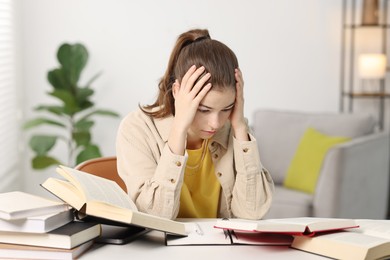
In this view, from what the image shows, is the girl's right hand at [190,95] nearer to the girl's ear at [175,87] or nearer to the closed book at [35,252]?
the girl's ear at [175,87]

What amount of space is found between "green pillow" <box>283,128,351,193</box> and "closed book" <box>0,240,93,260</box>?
9.38 feet

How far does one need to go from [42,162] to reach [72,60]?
66cm

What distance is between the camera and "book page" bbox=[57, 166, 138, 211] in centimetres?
157

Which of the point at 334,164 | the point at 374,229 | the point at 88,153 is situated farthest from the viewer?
the point at 88,153

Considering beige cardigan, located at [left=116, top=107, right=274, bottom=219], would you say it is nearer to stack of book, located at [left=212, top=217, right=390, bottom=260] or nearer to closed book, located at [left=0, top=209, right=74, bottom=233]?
stack of book, located at [left=212, top=217, right=390, bottom=260]

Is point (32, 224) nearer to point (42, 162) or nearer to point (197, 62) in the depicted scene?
point (197, 62)

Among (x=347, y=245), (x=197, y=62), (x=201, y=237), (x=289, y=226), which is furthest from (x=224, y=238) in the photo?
(x=197, y=62)

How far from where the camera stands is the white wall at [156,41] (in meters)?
5.03

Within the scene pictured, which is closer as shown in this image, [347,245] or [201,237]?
[347,245]

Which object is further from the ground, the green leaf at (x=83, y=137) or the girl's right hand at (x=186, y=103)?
the girl's right hand at (x=186, y=103)

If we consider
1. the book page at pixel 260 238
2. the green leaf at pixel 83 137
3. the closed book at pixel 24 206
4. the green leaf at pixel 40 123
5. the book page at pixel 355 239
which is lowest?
the green leaf at pixel 83 137

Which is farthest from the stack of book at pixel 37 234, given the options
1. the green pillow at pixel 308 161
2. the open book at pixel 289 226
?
the green pillow at pixel 308 161

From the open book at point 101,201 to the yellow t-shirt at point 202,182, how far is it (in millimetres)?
432

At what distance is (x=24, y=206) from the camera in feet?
5.09
